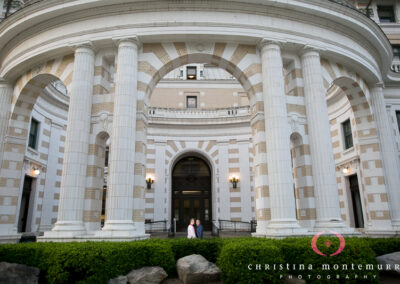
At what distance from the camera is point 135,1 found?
45.6 ft

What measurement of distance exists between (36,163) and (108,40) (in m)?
11.7

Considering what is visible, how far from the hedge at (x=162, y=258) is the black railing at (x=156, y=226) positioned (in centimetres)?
1340

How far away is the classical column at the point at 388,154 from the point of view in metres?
16.7

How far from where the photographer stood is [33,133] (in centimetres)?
2131

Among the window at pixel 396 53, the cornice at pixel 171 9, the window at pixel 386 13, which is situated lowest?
the cornice at pixel 171 9

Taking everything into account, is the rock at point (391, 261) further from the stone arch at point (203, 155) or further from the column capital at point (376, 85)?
the stone arch at point (203, 155)

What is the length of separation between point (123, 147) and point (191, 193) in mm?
14945

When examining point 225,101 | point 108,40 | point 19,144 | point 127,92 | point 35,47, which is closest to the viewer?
point 127,92

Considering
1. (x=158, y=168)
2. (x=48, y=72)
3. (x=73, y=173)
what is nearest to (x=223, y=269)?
(x=73, y=173)

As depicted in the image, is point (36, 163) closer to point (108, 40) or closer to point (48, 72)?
point (48, 72)

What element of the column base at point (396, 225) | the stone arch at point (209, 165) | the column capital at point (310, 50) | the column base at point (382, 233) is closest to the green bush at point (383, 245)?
the column base at point (382, 233)

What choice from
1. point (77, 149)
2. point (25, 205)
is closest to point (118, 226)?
point (77, 149)

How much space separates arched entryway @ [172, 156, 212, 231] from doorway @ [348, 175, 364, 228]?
1135 centimetres

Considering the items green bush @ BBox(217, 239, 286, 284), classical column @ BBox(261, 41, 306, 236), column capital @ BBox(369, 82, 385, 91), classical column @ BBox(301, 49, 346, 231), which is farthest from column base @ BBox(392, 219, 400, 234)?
green bush @ BBox(217, 239, 286, 284)
